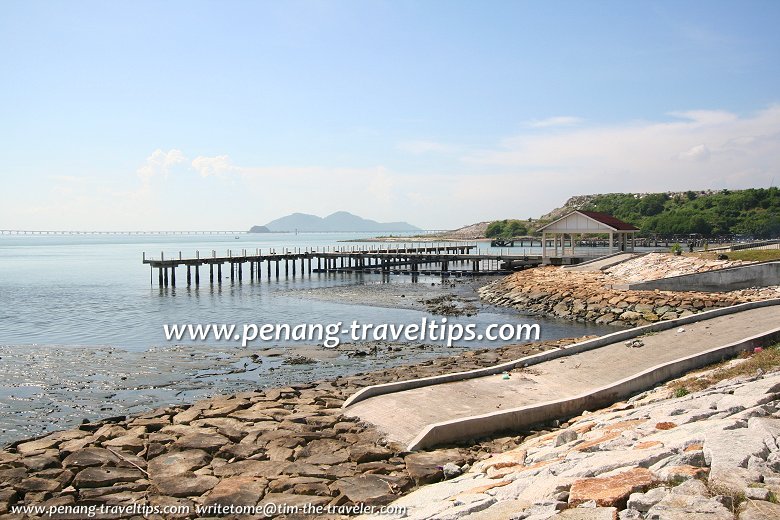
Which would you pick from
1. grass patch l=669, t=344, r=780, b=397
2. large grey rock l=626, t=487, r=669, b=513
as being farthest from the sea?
large grey rock l=626, t=487, r=669, b=513

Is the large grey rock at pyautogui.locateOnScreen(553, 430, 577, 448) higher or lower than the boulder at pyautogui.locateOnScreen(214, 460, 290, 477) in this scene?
higher

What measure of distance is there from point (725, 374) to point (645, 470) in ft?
20.8

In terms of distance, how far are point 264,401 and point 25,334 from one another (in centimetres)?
1821

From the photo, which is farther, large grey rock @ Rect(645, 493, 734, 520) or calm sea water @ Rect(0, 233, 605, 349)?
calm sea water @ Rect(0, 233, 605, 349)

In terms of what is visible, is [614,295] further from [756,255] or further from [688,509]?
[688,509]

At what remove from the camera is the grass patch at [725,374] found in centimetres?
1073

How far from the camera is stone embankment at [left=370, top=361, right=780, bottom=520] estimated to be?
5004 mm

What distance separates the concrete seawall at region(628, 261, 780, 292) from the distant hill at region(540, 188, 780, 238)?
59741 millimetres

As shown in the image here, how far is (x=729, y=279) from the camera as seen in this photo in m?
28.9

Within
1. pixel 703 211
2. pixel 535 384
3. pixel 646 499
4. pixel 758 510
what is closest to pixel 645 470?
pixel 646 499

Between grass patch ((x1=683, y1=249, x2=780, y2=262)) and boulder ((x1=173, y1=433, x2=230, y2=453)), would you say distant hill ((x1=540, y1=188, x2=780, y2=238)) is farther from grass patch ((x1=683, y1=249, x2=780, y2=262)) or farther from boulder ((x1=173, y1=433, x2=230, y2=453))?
boulder ((x1=173, y1=433, x2=230, y2=453))

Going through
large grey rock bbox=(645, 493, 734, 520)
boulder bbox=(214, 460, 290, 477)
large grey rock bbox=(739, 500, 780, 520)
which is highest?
large grey rock bbox=(739, 500, 780, 520)

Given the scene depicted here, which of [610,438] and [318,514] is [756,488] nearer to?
[610,438]

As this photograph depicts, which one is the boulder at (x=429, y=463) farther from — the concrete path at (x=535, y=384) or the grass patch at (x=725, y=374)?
the grass patch at (x=725, y=374)
